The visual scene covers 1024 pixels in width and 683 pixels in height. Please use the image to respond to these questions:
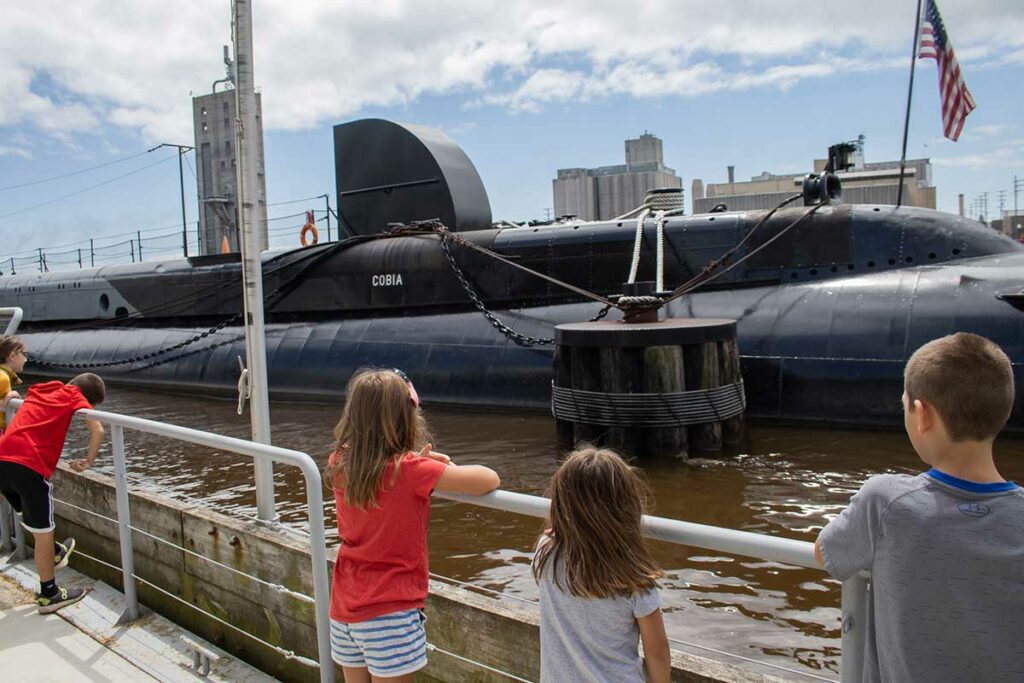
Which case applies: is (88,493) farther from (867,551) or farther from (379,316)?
(379,316)

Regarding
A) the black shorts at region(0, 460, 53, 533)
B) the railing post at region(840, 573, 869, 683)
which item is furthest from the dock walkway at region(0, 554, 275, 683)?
the railing post at region(840, 573, 869, 683)

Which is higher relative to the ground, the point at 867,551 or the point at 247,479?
the point at 867,551

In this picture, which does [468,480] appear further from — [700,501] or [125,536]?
[700,501]

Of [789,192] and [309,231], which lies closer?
[309,231]

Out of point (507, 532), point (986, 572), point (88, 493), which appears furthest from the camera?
point (507, 532)

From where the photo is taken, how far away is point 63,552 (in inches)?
234

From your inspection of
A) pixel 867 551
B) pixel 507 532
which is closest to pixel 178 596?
pixel 507 532

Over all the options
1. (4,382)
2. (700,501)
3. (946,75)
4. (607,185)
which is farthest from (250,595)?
(607,185)

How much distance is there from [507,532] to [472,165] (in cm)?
985

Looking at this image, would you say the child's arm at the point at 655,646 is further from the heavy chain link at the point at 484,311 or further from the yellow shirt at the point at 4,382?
the heavy chain link at the point at 484,311

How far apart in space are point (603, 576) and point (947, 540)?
826 mm

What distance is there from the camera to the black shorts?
5.04 m

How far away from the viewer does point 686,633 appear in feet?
15.8

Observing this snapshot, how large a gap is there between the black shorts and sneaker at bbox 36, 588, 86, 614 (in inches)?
14.9
